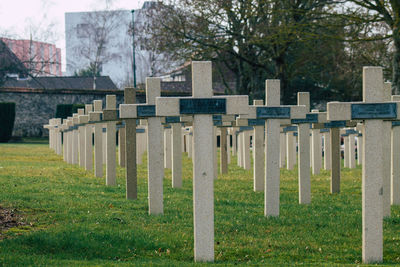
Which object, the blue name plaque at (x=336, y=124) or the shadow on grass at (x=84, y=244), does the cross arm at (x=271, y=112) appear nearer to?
the blue name plaque at (x=336, y=124)

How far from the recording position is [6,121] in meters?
44.8

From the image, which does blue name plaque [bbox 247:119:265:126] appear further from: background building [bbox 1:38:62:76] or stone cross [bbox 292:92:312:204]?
background building [bbox 1:38:62:76]

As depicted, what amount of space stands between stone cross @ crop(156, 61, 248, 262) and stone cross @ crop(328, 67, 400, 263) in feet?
3.68

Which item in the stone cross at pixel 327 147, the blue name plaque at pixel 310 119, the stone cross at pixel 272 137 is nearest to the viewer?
the stone cross at pixel 272 137

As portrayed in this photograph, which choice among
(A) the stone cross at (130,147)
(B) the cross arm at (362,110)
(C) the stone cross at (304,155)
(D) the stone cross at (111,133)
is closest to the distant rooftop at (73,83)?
(D) the stone cross at (111,133)

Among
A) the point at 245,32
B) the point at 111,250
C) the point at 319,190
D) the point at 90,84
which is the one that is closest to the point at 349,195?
the point at 319,190

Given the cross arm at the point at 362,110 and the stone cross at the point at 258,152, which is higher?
the cross arm at the point at 362,110

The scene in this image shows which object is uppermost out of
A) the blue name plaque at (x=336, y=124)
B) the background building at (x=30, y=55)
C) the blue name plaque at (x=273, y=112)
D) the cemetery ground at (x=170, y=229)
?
the background building at (x=30, y=55)

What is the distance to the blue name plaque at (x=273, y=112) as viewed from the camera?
9.26 m

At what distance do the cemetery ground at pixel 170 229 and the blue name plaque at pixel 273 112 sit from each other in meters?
1.31

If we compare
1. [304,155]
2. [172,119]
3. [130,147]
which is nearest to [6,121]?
[172,119]

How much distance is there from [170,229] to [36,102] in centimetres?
4581

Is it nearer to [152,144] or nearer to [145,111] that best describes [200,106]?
[152,144]

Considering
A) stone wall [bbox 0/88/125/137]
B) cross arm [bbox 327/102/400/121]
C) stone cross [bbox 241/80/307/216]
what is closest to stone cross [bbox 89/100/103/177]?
stone cross [bbox 241/80/307/216]
